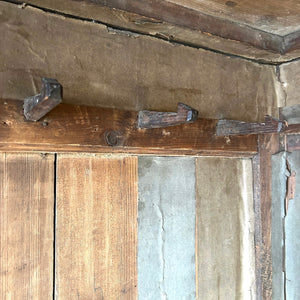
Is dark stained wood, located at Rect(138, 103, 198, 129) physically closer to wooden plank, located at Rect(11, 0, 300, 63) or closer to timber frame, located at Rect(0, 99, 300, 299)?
timber frame, located at Rect(0, 99, 300, 299)

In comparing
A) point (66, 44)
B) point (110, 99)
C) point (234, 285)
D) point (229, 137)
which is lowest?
point (234, 285)

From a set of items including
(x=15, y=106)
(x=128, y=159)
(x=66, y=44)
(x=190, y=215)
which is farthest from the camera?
(x=190, y=215)

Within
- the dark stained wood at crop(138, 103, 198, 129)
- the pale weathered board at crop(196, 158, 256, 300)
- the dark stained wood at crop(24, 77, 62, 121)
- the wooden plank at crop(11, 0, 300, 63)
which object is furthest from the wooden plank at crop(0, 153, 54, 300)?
the pale weathered board at crop(196, 158, 256, 300)

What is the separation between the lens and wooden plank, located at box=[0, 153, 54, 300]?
1.05m

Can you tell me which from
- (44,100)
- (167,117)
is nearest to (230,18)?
(167,117)

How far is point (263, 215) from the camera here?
1617 millimetres

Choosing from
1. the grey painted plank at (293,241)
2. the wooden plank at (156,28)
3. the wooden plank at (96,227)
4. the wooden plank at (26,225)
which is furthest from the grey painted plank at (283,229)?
the wooden plank at (26,225)

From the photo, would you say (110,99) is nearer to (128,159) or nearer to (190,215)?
(128,159)

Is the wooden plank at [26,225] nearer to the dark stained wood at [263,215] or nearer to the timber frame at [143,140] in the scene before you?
the timber frame at [143,140]

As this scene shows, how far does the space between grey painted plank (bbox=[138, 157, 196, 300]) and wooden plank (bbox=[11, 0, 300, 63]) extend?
0.52 m

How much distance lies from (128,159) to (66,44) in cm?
49

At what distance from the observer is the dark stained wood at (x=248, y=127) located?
1214mm

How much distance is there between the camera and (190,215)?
147 cm

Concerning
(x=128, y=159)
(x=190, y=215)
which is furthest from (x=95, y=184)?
(x=190, y=215)
